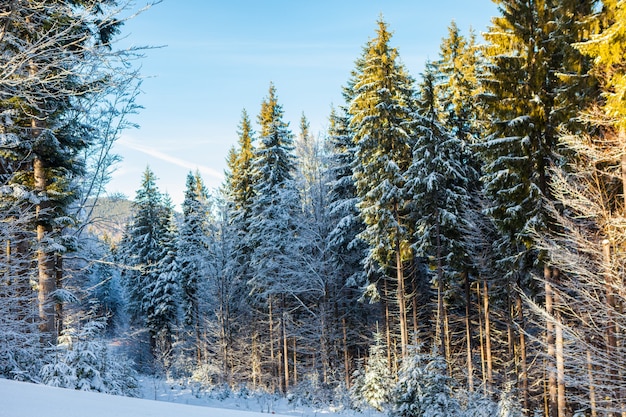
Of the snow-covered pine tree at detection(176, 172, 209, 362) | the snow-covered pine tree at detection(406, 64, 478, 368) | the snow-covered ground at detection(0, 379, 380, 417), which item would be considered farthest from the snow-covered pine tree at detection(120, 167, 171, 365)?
the snow-covered ground at detection(0, 379, 380, 417)

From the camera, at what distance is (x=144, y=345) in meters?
40.0

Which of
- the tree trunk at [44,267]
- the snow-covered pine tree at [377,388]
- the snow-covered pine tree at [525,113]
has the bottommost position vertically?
the snow-covered pine tree at [377,388]

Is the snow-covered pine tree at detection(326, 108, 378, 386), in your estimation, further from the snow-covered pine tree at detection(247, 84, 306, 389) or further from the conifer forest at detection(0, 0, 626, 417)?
the snow-covered pine tree at detection(247, 84, 306, 389)

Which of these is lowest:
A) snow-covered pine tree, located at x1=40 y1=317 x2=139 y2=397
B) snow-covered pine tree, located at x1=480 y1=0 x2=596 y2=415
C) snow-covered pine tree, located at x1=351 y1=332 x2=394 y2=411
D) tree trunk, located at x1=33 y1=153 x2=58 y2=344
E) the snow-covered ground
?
snow-covered pine tree, located at x1=351 y1=332 x2=394 y2=411

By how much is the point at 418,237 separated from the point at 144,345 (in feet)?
103

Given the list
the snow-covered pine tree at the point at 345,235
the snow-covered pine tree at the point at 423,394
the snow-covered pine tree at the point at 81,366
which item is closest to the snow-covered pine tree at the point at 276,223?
the snow-covered pine tree at the point at 345,235

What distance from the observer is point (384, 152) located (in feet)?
63.9

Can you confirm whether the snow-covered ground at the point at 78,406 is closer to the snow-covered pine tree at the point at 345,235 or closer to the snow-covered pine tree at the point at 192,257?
the snow-covered pine tree at the point at 345,235

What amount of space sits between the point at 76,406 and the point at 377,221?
17279 mm

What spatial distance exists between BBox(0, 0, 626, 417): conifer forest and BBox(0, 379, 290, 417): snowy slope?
2.82 meters

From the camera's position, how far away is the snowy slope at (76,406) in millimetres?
2922

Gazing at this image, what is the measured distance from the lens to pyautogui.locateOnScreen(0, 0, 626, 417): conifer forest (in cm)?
959

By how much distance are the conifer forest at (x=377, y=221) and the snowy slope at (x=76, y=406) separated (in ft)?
9.25

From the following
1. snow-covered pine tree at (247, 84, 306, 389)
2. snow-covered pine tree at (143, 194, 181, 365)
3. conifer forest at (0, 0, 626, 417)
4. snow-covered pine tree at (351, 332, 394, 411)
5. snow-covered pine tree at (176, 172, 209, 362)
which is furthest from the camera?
snow-covered pine tree at (143, 194, 181, 365)
